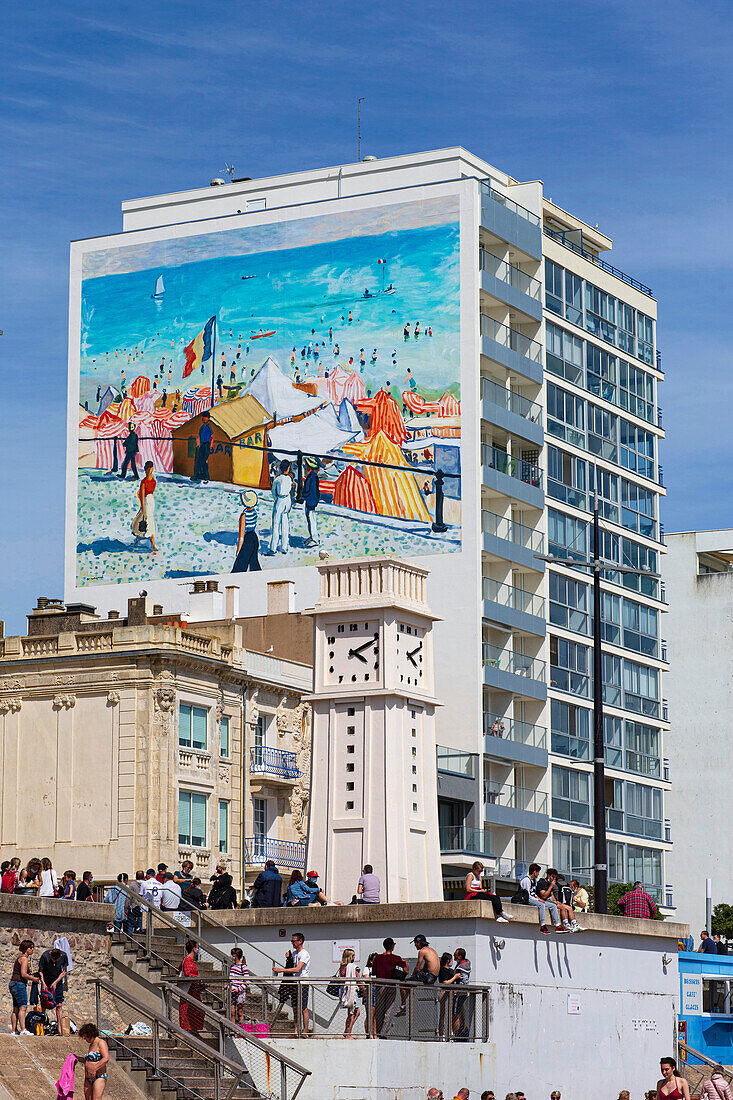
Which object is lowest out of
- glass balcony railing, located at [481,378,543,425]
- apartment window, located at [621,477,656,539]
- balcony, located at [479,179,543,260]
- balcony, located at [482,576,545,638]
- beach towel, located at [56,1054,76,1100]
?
beach towel, located at [56,1054,76,1100]

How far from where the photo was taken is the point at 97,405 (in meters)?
77.2

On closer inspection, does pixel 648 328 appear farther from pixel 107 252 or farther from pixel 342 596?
pixel 342 596

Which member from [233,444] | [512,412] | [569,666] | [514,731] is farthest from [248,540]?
[569,666]

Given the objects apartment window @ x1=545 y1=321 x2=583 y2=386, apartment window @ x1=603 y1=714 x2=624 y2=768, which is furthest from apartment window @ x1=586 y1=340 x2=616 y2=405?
apartment window @ x1=603 y1=714 x2=624 y2=768

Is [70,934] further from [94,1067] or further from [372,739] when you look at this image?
[94,1067]

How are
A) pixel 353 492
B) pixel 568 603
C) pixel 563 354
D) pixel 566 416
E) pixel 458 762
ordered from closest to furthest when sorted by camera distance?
pixel 458 762, pixel 353 492, pixel 568 603, pixel 566 416, pixel 563 354

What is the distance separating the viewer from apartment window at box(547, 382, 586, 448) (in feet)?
Result: 246

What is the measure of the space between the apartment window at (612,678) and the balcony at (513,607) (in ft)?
16.1

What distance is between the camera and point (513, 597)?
71.9 metres

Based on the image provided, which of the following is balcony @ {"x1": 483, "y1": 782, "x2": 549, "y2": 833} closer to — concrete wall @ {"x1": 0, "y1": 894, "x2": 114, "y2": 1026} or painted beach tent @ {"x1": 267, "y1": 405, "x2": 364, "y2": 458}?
painted beach tent @ {"x1": 267, "y1": 405, "x2": 364, "y2": 458}

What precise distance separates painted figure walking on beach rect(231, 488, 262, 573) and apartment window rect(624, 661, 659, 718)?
1575cm

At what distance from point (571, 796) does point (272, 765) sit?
55.1 feet

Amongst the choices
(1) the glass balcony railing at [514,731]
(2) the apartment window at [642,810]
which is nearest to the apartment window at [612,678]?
(2) the apartment window at [642,810]

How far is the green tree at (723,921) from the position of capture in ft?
231
